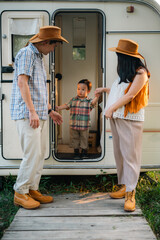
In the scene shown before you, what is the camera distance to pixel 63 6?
3.60 metres

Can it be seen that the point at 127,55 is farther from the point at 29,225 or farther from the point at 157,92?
the point at 29,225

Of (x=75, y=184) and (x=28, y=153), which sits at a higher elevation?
(x=28, y=153)

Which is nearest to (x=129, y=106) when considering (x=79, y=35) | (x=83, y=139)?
(x=83, y=139)

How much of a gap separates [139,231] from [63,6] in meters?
2.87

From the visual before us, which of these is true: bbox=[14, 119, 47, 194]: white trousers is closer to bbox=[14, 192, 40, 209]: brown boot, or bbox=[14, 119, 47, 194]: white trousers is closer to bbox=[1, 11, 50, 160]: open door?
bbox=[14, 192, 40, 209]: brown boot

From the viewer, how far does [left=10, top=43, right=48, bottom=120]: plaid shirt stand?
2.92 m

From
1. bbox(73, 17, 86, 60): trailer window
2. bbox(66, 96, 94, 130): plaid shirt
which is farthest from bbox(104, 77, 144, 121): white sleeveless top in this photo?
bbox(73, 17, 86, 60): trailer window

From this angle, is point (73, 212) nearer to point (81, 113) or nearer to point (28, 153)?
point (28, 153)

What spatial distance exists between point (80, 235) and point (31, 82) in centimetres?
168

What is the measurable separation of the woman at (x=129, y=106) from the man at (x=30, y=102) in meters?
0.77

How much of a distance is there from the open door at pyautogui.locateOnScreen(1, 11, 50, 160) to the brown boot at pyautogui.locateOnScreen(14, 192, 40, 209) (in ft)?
2.01

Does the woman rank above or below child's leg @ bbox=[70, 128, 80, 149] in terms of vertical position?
above

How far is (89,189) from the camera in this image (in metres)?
3.98

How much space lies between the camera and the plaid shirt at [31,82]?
9.58ft
